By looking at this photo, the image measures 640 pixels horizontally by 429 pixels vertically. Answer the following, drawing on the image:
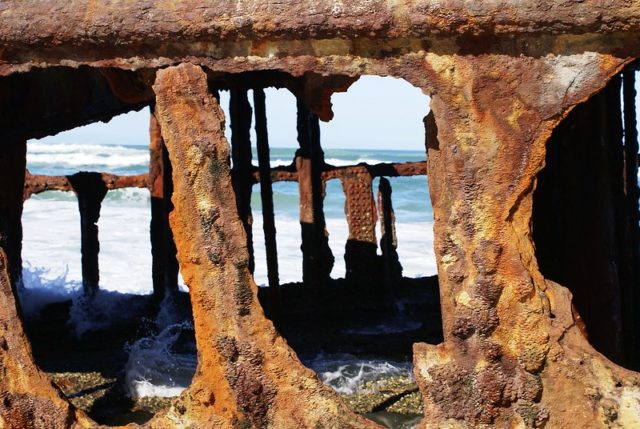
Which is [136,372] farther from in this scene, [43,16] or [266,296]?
[43,16]

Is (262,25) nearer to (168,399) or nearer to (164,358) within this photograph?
(168,399)

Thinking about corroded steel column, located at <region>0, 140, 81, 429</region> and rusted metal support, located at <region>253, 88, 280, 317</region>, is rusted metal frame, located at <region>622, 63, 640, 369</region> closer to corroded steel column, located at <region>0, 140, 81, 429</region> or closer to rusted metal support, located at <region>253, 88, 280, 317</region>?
rusted metal support, located at <region>253, 88, 280, 317</region>

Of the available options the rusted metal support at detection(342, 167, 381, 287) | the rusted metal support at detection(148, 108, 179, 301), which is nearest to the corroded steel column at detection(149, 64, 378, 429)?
the rusted metal support at detection(148, 108, 179, 301)

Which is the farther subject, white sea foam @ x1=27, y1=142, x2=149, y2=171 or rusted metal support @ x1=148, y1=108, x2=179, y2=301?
white sea foam @ x1=27, y1=142, x2=149, y2=171

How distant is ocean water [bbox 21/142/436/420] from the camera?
6.42 metres

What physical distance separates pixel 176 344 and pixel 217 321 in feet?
14.2

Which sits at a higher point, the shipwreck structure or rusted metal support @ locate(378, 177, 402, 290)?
the shipwreck structure

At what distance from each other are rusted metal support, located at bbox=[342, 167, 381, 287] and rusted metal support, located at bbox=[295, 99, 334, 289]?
21cm

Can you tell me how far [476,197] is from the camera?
8.12 feet

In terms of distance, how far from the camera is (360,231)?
7.38m

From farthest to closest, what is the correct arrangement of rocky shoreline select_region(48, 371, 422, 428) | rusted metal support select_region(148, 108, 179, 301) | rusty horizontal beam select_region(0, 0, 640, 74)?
rusted metal support select_region(148, 108, 179, 301), rocky shoreline select_region(48, 371, 422, 428), rusty horizontal beam select_region(0, 0, 640, 74)

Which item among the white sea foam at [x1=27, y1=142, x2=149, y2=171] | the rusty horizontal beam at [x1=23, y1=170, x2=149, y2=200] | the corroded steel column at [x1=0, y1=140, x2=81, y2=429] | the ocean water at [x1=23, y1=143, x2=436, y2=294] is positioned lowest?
the ocean water at [x1=23, y1=143, x2=436, y2=294]

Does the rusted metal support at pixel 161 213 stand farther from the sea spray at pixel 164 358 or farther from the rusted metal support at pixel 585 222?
the rusted metal support at pixel 585 222

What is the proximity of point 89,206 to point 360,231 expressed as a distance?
2080 mm
